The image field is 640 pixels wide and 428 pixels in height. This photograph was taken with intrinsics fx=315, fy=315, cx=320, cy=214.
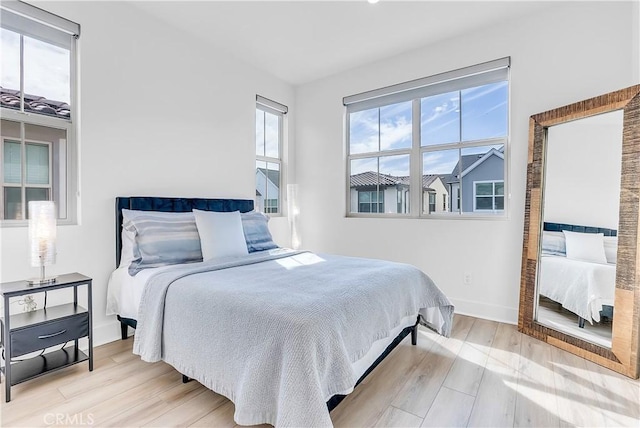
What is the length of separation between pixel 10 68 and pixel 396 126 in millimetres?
3454

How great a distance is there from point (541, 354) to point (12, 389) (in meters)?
3.51

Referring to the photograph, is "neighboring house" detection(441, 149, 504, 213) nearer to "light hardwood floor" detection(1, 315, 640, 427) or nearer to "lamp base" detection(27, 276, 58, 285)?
"light hardwood floor" detection(1, 315, 640, 427)

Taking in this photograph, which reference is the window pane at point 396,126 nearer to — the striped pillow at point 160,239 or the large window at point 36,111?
the striped pillow at point 160,239

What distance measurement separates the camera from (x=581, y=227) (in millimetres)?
2430

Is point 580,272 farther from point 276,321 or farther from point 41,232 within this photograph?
point 41,232

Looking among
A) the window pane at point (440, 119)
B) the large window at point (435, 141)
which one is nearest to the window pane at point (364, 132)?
the large window at point (435, 141)

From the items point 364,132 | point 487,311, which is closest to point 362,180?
point 364,132

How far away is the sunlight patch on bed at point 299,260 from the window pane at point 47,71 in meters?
2.07

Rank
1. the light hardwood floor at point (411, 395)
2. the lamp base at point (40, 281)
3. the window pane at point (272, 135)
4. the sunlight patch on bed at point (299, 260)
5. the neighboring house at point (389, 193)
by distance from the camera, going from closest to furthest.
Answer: the light hardwood floor at point (411, 395)
the lamp base at point (40, 281)
the sunlight patch on bed at point (299, 260)
the neighboring house at point (389, 193)
the window pane at point (272, 135)

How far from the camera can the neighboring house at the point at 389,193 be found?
138 inches

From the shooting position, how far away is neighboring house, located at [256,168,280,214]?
4.13 m

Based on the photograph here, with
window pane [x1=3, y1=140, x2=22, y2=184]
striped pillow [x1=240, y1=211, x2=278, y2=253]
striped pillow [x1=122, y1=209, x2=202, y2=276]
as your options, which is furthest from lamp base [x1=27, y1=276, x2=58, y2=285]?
striped pillow [x1=240, y1=211, x2=278, y2=253]

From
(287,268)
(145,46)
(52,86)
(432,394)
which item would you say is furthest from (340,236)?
(52,86)

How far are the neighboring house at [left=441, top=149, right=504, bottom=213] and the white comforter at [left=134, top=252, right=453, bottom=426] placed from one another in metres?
1.33
